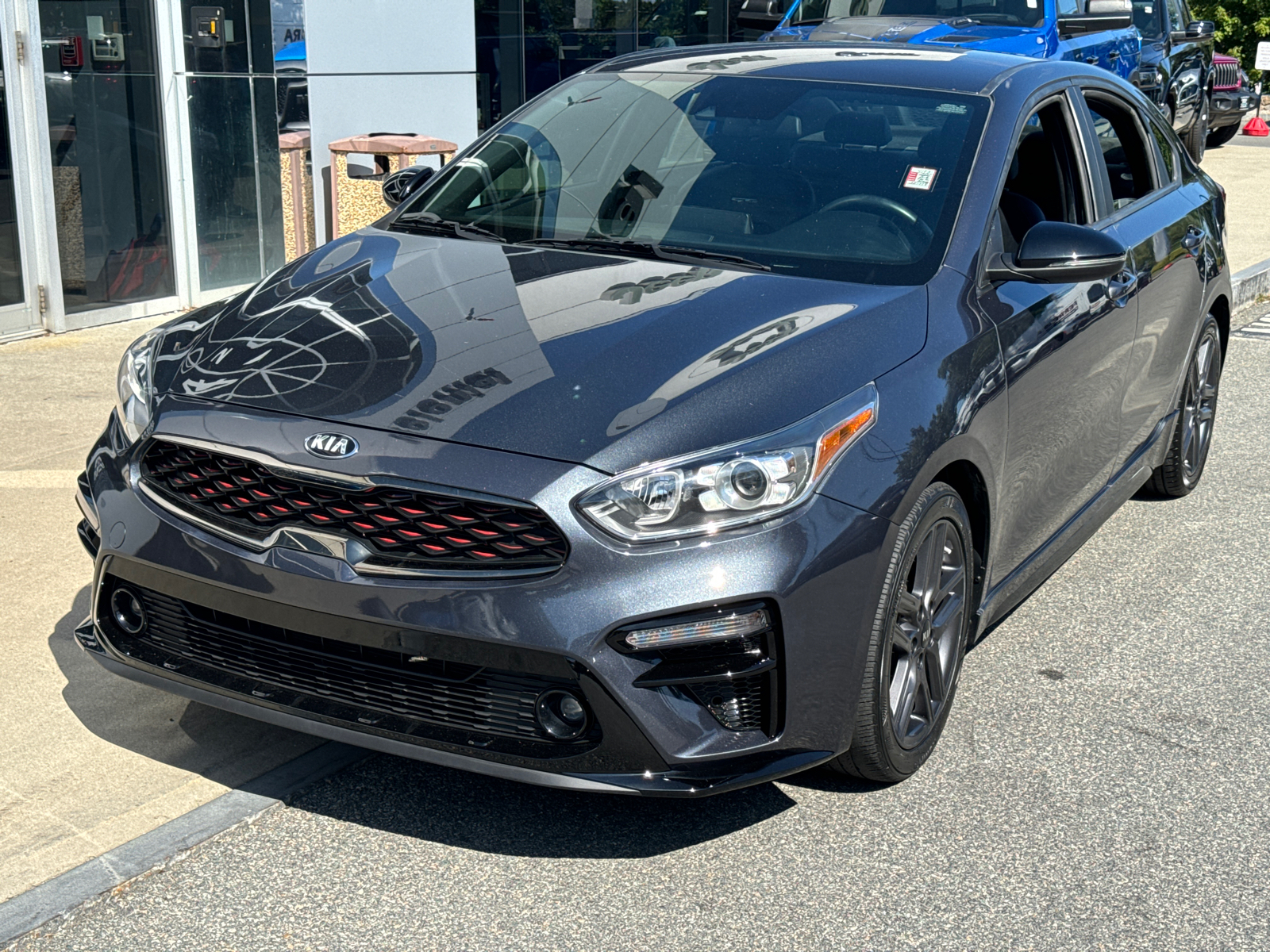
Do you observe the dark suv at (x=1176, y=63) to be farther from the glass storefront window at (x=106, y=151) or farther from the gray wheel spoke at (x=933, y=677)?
the gray wheel spoke at (x=933, y=677)

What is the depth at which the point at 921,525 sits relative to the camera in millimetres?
3375

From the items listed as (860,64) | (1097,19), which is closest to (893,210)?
(860,64)

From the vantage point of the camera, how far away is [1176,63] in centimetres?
1445

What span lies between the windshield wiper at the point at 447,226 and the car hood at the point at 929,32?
589 cm

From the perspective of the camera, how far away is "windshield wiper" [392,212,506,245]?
4.30m

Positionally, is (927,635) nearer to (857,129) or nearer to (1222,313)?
(857,129)

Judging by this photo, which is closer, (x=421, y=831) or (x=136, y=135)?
(x=421, y=831)

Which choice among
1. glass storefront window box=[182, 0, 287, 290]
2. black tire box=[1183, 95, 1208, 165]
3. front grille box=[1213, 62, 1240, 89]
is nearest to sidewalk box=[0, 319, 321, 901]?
glass storefront window box=[182, 0, 287, 290]

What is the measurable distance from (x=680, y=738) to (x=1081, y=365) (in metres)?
1.98

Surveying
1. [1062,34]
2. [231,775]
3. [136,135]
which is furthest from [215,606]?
[1062,34]

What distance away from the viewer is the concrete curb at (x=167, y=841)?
9.79 feet

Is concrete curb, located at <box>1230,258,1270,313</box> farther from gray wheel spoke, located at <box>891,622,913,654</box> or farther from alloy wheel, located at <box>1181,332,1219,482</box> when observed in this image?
gray wheel spoke, located at <box>891,622,913,654</box>

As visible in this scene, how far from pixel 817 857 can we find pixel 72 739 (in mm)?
1846

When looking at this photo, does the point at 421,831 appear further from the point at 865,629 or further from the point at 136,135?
the point at 136,135
